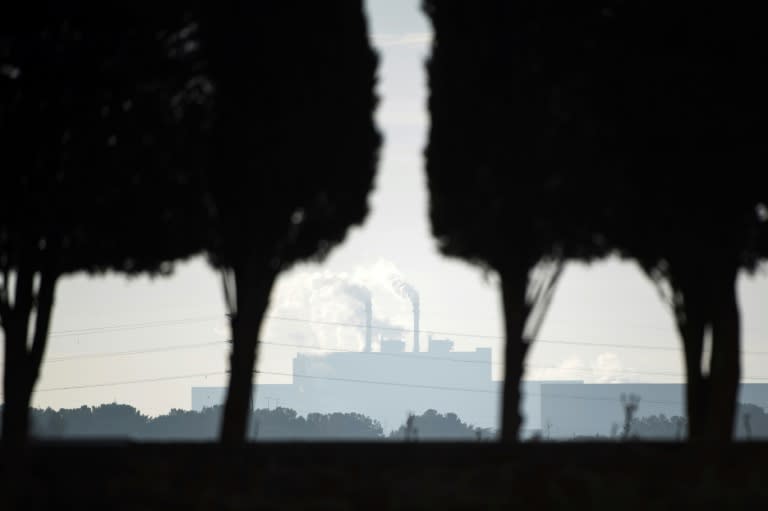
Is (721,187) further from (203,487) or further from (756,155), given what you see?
(203,487)

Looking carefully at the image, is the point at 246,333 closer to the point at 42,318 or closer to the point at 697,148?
the point at 42,318

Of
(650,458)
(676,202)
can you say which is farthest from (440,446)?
(676,202)

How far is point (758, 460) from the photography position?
76.2ft

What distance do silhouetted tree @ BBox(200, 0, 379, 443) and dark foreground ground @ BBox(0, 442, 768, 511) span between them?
7.10 meters

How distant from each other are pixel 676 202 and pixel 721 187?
111 cm

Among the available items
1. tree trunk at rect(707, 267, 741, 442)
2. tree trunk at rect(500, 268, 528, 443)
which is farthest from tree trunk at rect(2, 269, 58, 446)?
tree trunk at rect(707, 267, 741, 442)

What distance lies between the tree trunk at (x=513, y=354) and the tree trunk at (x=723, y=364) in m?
4.98

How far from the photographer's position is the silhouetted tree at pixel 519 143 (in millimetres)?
30328

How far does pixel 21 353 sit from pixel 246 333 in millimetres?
A: 5622

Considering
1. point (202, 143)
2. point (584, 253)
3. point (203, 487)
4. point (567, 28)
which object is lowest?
point (203, 487)

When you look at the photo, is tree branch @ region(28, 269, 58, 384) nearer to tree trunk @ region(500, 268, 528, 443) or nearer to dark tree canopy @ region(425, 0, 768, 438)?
dark tree canopy @ region(425, 0, 768, 438)

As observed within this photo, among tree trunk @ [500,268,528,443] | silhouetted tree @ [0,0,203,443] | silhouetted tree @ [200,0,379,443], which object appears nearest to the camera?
silhouetted tree @ [0,0,203,443]

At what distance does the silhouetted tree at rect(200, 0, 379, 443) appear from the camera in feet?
97.8

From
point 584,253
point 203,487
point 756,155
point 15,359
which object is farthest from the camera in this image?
point 584,253
